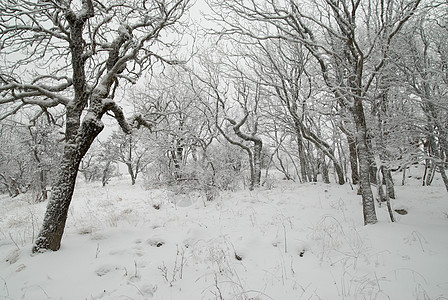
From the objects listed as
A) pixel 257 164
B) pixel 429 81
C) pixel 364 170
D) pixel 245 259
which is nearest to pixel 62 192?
pixel 245 259

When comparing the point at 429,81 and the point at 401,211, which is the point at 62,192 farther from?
the point at 401,211

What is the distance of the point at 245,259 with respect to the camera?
3.84 meters

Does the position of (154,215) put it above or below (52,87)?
below

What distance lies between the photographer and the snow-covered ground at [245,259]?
294 cm

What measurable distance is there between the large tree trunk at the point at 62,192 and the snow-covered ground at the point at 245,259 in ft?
0.94

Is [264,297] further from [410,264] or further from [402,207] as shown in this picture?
[402,207]

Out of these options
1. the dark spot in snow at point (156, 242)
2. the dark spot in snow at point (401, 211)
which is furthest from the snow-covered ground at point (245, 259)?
the dark spot in snow at point (401, 211)

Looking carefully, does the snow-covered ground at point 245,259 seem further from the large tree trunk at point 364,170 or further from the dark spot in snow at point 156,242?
the large tree trunk at point 364,170

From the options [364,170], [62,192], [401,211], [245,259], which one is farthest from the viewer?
[401,211]

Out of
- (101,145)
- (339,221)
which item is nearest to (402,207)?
(339,221)

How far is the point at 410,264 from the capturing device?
319 centimetres

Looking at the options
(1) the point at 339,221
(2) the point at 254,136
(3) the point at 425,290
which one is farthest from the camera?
(2) the point at 254,136

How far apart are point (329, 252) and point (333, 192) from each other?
4.80 metres

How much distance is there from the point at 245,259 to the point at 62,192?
392cm
